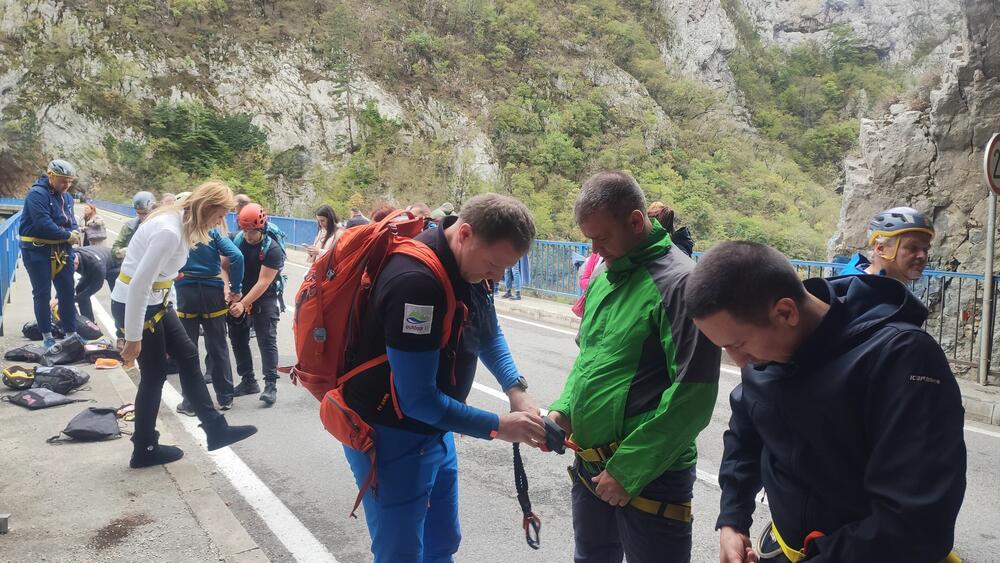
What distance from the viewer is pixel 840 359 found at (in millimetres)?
1404

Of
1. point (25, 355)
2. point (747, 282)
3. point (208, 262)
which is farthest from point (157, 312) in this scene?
point (747, 282)

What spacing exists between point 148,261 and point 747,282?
3650 millimetres

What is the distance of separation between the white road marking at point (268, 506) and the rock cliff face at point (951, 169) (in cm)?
808

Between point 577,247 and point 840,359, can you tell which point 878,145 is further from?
point 840,359

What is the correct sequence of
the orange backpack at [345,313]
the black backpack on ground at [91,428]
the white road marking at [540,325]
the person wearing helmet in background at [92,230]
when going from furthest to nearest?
the white road marking at [540,325], the person wearing helmet in background at [92,230], the black backpack on ground at [91,428], the orange backpack at [345,313]

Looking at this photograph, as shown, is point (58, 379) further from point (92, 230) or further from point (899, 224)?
point (899, 224)

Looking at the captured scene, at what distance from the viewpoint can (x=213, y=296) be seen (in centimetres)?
577

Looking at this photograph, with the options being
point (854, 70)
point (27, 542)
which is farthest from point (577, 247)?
point (854, 70)

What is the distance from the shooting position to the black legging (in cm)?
433

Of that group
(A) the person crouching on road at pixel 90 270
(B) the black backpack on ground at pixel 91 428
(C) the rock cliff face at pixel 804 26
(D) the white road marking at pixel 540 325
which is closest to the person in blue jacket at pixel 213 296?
(B) the black backpack on ground at pixel 91 428

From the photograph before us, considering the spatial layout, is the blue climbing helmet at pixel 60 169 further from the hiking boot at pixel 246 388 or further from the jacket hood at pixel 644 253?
the jacket hood at pixel 644 253

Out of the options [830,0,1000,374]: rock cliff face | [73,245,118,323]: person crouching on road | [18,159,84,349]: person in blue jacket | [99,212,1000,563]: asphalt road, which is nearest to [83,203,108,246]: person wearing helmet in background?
[73,245,118,323]: person crouching on road

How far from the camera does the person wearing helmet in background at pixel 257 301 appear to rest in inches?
248

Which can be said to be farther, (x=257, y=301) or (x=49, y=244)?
(x=49, y=244)
